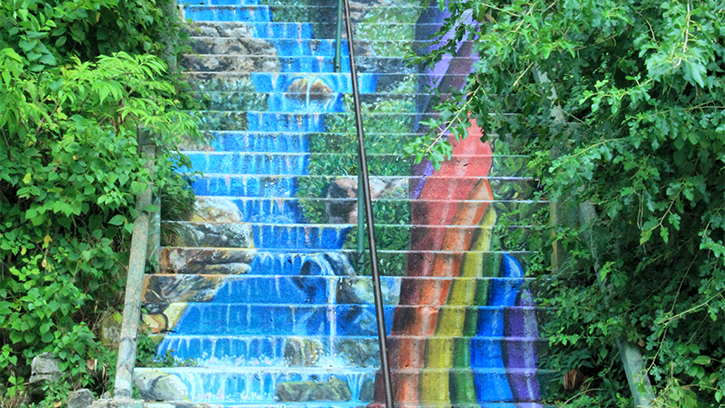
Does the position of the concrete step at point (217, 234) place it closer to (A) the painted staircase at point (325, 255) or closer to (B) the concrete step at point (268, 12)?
(A) the painted staircase at point (325, 255)

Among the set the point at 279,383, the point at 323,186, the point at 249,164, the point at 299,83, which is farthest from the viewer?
→ the point at 299,83

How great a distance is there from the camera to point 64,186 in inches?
154

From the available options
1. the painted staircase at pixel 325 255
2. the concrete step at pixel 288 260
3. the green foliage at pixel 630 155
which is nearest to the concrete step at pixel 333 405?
the painted staircase at pixel 325 255

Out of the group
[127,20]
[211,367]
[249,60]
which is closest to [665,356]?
[211,367]

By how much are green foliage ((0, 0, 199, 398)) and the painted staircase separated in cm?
37

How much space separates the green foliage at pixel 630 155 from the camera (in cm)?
254

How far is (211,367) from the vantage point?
3836 millimetres

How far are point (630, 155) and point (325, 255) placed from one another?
215 cm

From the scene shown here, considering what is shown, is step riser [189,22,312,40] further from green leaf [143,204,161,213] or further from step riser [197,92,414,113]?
green leaf [143,204,161,213]

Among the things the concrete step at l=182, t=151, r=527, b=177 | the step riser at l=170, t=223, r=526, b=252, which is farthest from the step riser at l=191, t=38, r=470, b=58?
the step riser at l=170, t=223, r=526, b=252

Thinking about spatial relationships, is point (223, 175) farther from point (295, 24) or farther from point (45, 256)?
point (295, 24)

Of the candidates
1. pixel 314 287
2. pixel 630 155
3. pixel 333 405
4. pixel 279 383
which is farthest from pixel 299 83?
pixel 630 155

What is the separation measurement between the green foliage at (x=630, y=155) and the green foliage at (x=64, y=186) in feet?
5.44

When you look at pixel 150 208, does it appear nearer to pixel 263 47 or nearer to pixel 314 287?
pixel 314 287
